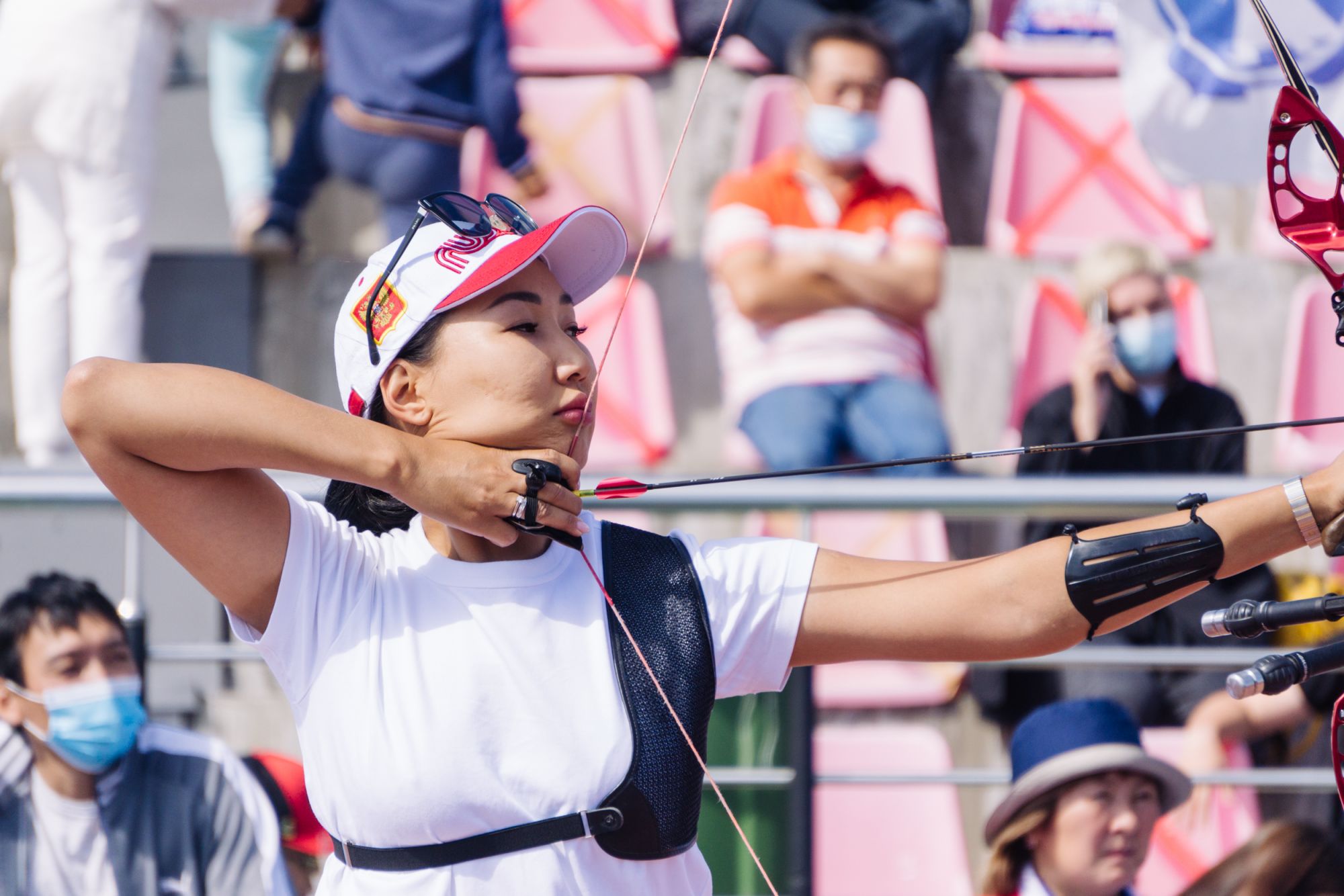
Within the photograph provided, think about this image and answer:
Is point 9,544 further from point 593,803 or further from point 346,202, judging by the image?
point 593,803

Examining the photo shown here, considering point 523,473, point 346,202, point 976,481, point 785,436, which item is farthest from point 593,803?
point 346,202

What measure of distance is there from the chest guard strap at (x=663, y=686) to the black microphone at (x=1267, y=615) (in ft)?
1.70

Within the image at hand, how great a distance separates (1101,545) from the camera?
5.44ft

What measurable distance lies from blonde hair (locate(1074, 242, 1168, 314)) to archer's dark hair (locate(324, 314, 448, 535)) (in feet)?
8.09

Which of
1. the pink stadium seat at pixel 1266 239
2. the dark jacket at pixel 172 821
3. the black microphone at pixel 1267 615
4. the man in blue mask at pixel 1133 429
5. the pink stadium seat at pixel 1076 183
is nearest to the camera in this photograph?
the black microphone at pixel 1267 615

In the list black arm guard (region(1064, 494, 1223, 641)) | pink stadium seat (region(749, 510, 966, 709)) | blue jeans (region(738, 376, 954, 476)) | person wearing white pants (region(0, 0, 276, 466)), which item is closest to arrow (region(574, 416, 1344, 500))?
black arm guard (region(1064, 494, 1223, 641))

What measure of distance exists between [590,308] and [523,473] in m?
3.29

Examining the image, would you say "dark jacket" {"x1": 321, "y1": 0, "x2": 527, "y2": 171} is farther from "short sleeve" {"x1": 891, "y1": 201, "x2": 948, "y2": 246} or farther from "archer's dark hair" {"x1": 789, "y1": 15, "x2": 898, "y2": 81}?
"short sleeve" {"x1": 891, "y1": 201, "x2": 948, "y2": 246}

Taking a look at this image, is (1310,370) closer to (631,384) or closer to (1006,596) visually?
(631,384)

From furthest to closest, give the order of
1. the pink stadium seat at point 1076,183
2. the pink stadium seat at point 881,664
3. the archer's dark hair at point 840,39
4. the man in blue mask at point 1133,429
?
the pink stadium seat at point 1076,183 → the archer's dark hair at point 840,39 → the pink stadium seat at point 881,664 → the man in blue mask at point 1133,429

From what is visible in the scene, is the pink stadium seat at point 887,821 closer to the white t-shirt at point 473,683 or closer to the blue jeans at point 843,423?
the blue jeans at point 843,423

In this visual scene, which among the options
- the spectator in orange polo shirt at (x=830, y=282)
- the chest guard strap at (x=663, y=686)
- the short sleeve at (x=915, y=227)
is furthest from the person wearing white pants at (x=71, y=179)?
the chest guard strap at (x=663, y=686)

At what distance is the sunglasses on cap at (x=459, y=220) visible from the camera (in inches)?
68.2

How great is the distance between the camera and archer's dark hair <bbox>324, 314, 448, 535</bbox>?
5.63 feet
